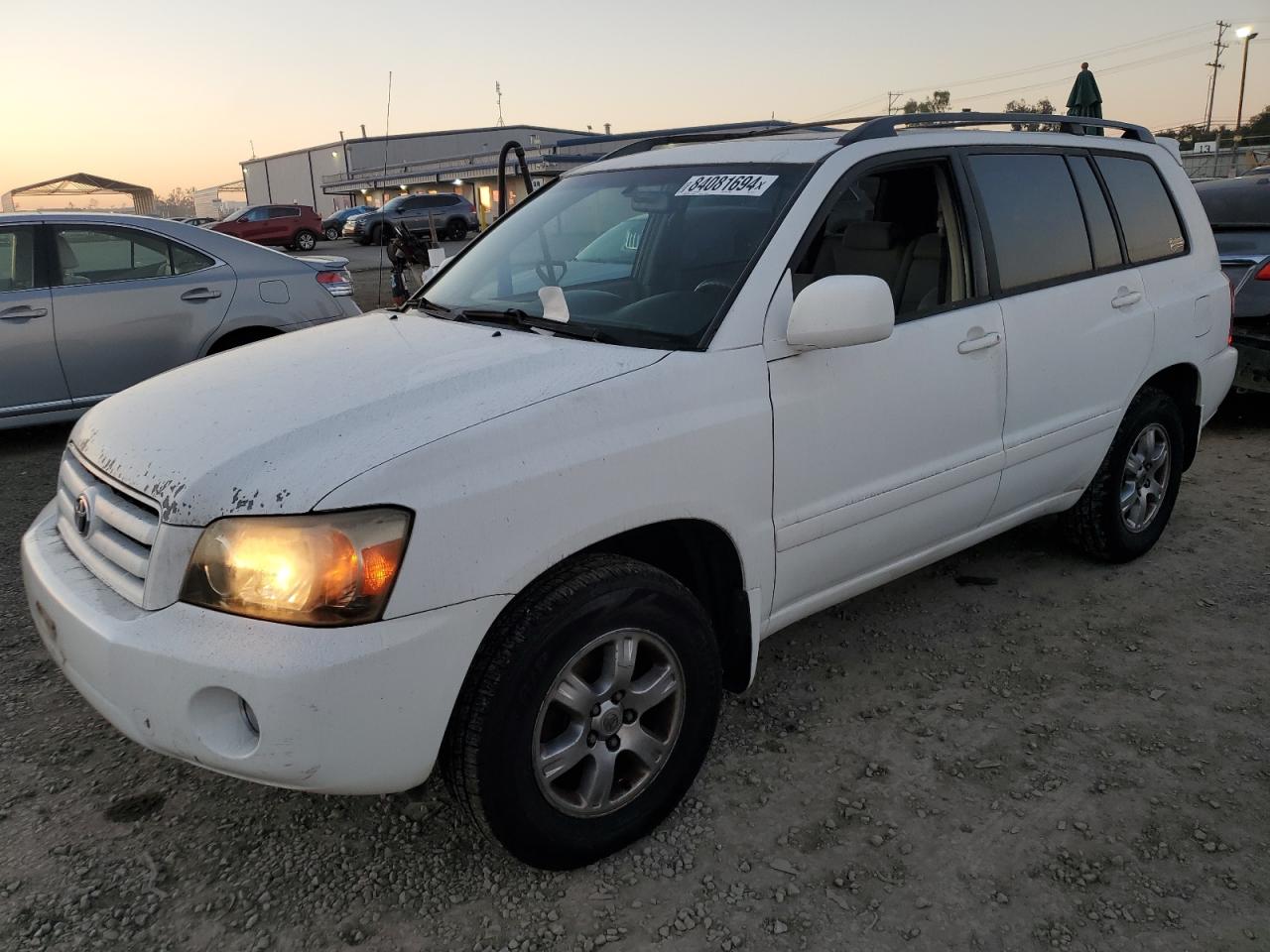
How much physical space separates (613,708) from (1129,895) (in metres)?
1.29

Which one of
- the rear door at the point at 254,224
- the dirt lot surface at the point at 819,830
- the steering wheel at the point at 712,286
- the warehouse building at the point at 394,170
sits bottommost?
the dirt lot surface at the point at 819,830

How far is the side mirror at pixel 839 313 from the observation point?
2.40 metres

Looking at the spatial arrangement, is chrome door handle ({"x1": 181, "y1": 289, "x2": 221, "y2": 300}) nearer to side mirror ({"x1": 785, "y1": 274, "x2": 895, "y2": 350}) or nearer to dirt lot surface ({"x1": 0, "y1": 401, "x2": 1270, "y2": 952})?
dirt lot surface ({"x1": 0, "y1": 401, "x2": 1270, "y2": 952})

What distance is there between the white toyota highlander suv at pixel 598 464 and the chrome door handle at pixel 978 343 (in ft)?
0.04

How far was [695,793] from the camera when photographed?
2.61 meters

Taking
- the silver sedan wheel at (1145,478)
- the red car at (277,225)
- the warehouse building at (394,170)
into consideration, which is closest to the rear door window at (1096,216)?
the silver sedan wheel at (1145,478)

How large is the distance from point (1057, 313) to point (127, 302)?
533cm

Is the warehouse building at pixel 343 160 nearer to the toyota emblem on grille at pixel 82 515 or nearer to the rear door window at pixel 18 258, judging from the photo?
the rear door window at pixel 18 258

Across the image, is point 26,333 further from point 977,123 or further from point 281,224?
point 281,224

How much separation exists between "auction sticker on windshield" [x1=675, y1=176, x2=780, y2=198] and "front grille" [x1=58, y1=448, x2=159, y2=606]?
1.80 metres

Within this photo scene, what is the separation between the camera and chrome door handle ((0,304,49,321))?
221 inches

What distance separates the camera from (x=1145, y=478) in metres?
4.03

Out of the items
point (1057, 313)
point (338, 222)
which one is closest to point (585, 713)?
point (1057, 313)

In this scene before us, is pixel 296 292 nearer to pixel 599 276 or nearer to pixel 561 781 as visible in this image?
pixel 599 276
